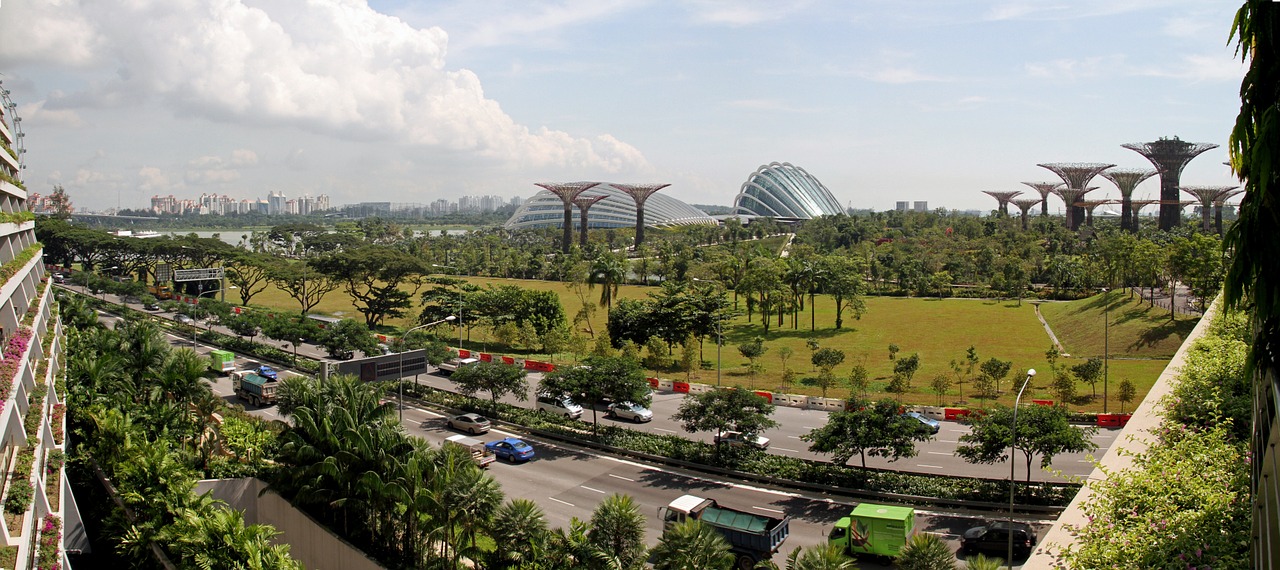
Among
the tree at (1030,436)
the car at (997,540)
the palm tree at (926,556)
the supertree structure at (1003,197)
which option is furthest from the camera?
the supertree structure at (1003,197)

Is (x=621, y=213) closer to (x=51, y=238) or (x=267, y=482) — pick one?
(x=51, y=238)

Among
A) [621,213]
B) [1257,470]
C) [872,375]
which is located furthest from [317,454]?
[621,213]

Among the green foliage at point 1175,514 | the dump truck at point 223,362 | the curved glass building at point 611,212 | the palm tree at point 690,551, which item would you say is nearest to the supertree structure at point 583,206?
the curved glass building at point 611,212

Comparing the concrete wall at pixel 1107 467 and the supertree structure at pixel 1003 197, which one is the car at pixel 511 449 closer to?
the concrete wall at pixel 1107 467

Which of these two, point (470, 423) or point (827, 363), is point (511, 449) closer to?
point (470, 423)

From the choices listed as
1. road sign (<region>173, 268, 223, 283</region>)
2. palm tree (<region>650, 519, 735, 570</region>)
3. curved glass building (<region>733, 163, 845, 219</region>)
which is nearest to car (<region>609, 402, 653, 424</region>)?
palm tree (<region>650, 519, 735, 570</region>)

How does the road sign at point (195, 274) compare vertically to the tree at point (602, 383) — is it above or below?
above

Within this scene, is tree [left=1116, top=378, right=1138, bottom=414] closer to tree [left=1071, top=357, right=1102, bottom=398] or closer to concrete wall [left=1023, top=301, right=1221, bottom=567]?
tree [left=1071, top=357, right=1102, bottom=398]
